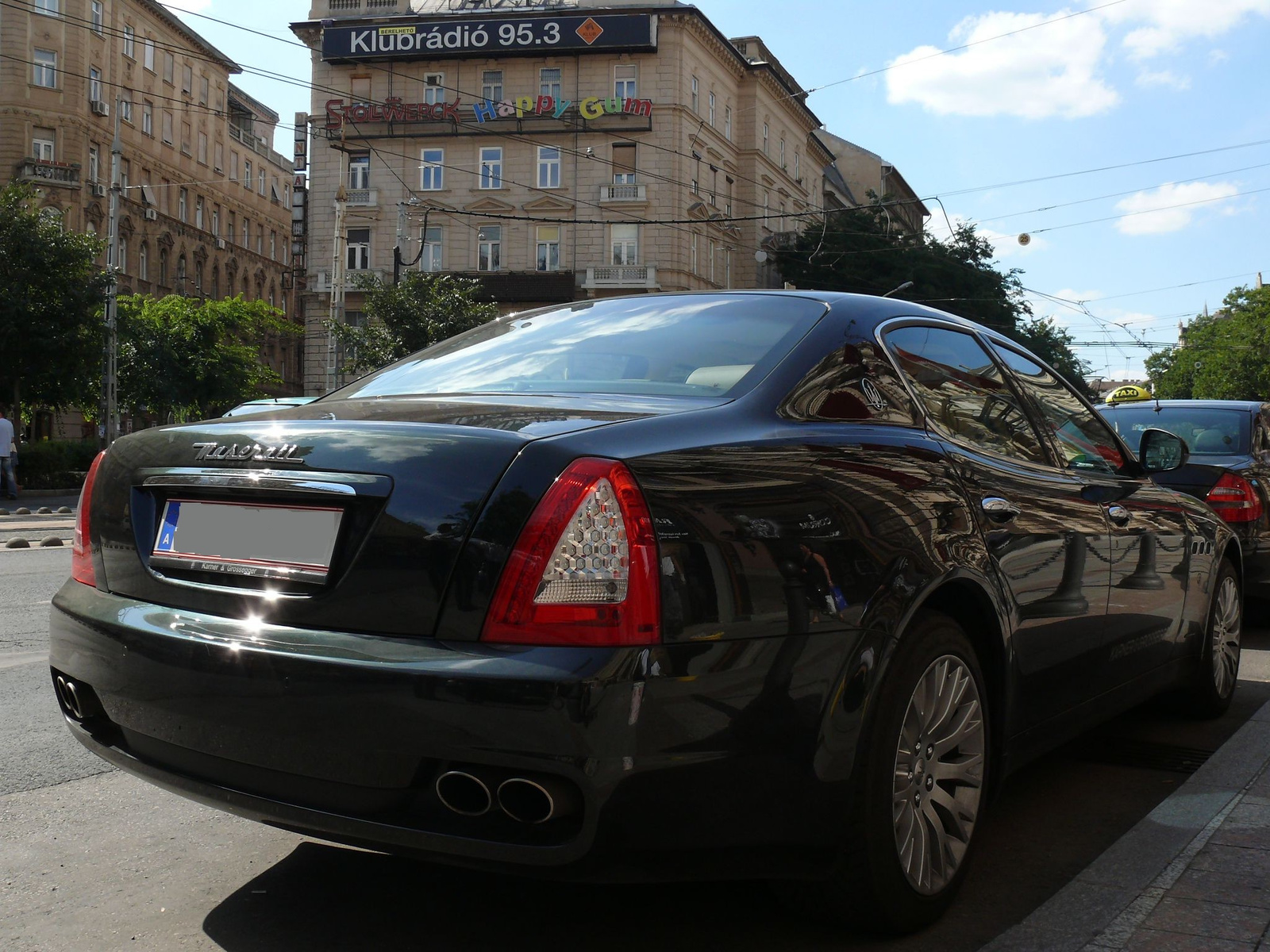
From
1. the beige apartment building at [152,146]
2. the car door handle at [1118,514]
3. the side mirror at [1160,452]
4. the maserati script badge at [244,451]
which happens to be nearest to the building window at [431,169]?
the beige apartment building at [152,146]

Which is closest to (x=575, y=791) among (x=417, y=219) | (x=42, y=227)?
(x=42, y=227)

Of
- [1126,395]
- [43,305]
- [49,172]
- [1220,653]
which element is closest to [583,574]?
[1220,653]

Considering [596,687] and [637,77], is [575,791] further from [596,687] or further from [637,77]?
[637,77]

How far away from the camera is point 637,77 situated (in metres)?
50.8

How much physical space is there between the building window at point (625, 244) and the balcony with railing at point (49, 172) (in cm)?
2289

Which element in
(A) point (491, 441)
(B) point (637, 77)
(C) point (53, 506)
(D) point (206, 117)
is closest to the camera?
(A) point (491, 441)

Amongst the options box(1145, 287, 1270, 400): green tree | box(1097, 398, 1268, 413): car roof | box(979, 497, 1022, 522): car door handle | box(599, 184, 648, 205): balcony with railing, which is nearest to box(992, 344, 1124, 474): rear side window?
box(979, 497, 1022, 522): car door handle

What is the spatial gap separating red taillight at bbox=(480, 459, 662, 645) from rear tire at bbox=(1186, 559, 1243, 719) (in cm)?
360

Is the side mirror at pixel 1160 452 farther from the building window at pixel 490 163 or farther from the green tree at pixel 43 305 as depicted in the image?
the building window at pixel 490 163

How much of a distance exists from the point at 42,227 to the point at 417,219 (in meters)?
22.3

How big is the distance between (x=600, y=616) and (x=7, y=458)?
2457 centimetres

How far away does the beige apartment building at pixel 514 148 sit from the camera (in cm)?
5019

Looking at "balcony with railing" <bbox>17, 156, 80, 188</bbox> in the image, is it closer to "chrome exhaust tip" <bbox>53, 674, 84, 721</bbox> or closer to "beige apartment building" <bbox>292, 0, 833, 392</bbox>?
"beige apartment building" <bbox>292, 0, 833, 392</bbox>

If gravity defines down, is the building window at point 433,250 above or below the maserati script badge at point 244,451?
above
